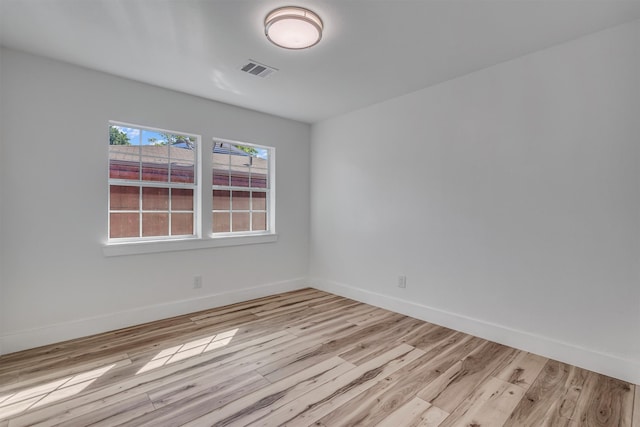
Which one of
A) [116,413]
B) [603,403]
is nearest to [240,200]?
[116,413]

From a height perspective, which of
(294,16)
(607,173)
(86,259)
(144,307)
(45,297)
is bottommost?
Answer: (144,307)

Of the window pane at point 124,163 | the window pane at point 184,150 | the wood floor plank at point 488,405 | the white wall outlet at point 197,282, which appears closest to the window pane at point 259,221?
the white wall outlet at point 197,282

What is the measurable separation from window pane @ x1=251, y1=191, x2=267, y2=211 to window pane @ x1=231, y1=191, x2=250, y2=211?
0.11 m

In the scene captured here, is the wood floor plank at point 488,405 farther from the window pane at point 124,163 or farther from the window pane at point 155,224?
the window pane at point 124,163

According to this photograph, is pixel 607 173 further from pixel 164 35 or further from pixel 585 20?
pixel 164 35

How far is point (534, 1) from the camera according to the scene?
1959mm

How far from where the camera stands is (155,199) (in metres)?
3.41

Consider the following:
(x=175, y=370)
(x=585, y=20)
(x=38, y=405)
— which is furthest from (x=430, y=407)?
(x=585, y=20)

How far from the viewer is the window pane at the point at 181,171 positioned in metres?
3.54

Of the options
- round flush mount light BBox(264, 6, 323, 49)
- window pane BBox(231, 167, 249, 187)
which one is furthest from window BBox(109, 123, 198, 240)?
round flush mount light BBox(264, 6, 323, 49)

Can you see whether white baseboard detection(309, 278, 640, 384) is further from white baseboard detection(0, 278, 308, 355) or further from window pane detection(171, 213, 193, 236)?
window pane detection(171, 213, 193, 236)

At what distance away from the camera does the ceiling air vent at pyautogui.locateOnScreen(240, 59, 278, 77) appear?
2783mm

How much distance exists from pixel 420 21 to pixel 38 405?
3490 millimetres

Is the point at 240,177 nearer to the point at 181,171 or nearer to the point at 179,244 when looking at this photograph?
the point at 181,171
